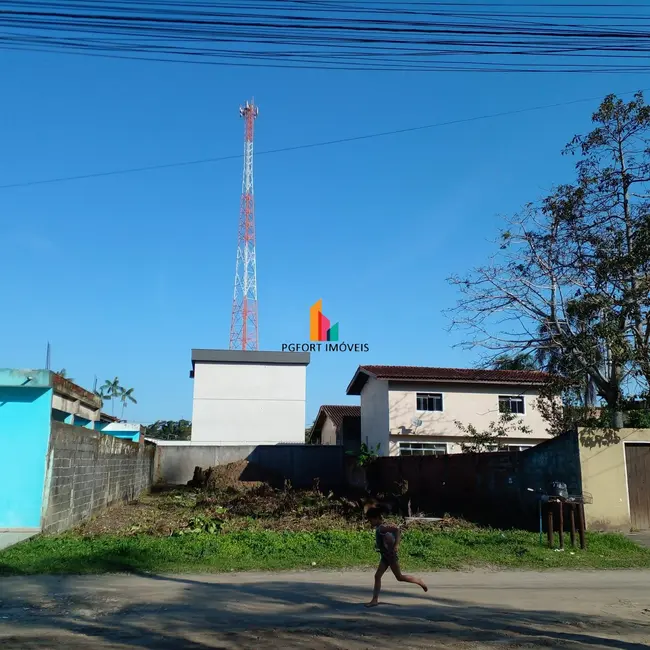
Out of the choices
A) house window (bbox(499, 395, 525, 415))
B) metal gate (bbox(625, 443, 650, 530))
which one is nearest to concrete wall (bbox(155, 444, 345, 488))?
house window (bbox(499, 395, 525, 415))

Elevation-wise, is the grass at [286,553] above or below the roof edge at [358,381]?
below

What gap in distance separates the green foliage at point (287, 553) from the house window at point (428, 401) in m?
18.3

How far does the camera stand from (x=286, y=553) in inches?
428

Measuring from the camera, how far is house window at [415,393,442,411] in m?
31.0

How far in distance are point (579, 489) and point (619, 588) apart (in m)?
5.00

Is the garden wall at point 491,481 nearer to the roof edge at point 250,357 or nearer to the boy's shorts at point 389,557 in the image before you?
the boy's shorts at point 389,557

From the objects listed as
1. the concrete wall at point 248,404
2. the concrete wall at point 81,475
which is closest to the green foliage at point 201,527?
the concrete wall at point 81,475

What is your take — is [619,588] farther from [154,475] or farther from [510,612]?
[154,475]

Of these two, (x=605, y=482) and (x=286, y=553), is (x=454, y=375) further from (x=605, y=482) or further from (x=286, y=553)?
(x=286, y=553)

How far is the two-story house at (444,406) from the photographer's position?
30.5 meters

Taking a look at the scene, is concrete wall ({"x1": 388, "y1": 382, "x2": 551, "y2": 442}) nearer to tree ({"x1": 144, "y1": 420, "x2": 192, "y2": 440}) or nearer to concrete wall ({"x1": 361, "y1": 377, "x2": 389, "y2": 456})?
concrete wall ({"x1": 361, "y1": 377, "x2": 389, "y2": 456})

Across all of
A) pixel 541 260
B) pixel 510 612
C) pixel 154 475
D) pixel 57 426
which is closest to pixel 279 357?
pixel 154 475

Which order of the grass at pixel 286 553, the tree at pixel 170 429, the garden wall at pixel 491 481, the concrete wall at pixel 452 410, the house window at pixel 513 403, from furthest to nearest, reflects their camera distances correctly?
1. the tree at pixel 170 429
2. the house window at pixel 513 403
3. the concrete wall at pixel 452 410
4. the garden wall at pixel 491 481
5. the grass at pixel 286 553

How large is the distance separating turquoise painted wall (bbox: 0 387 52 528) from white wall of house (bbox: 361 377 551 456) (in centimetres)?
2003
